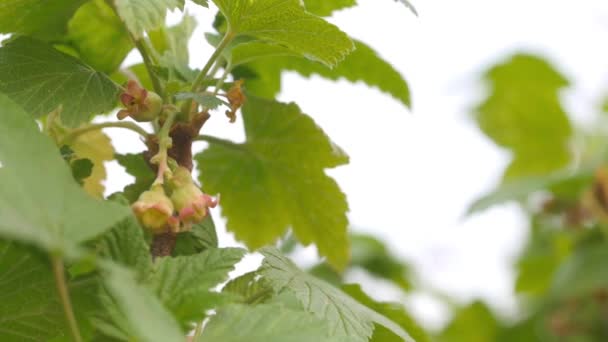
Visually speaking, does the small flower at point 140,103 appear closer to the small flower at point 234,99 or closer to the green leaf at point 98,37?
the small flower at point 234,99

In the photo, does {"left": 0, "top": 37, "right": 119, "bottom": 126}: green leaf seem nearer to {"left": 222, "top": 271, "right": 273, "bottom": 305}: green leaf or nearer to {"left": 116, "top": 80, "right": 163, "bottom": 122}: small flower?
{"left": 116, "top": 80, "right": 163, "bottom": 122}: small flower

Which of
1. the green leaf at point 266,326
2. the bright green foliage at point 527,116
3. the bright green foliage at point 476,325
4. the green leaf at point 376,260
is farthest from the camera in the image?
the bright green foliage at point 527,116

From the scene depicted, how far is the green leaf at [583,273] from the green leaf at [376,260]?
1.59 feet

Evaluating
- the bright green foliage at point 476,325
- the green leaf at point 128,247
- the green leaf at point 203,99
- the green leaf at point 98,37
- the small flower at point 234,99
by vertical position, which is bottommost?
the green leaf at point 128,247

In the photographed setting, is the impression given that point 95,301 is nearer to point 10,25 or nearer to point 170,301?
point 170,301

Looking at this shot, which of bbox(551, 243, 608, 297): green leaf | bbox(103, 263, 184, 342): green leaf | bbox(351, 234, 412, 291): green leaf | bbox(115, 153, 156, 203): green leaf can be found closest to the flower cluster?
bbox(115, 153, 156, 203): green leaf

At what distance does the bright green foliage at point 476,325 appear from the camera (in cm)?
232

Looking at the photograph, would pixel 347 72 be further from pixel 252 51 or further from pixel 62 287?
pixel 62 287

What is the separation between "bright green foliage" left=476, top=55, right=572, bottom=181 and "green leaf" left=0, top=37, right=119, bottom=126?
1.82 meters

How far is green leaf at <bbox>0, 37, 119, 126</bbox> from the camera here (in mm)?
745

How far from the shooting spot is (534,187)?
176 centimetres

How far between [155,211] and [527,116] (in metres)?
1.90

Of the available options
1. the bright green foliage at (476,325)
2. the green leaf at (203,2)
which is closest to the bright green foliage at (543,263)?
the bright green foliage at (476,325)

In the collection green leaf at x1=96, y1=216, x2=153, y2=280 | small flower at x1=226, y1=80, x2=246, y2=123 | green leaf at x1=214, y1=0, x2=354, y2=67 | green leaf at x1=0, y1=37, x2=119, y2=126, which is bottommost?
green leaf at x1=96, y1=216, x2=153, y2=280
